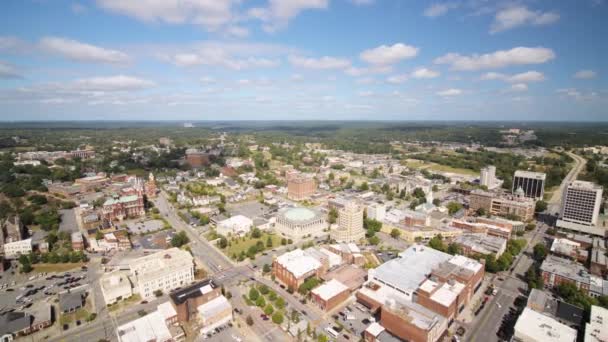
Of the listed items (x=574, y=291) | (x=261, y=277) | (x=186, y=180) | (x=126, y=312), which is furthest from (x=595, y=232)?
(x=186, y=180)

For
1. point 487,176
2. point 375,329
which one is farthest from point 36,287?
point 487,176

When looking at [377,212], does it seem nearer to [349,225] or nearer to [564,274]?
[349,225]

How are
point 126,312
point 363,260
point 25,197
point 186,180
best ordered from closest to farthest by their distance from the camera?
point 126,312 → point 363,260 → point 25,197 → point 186,180

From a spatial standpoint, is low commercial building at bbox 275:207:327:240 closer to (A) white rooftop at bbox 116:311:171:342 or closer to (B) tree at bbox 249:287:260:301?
(B) tree at bbox 249:287:260:301

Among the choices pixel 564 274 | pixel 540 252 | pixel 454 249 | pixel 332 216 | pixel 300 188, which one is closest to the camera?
pixel 564 274

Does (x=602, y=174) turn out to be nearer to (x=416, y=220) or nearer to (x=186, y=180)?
(x=416, y=220)

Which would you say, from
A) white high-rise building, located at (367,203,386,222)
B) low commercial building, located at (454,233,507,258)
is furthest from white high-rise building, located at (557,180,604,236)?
white high-rise building, located at (367,203,386,222)
